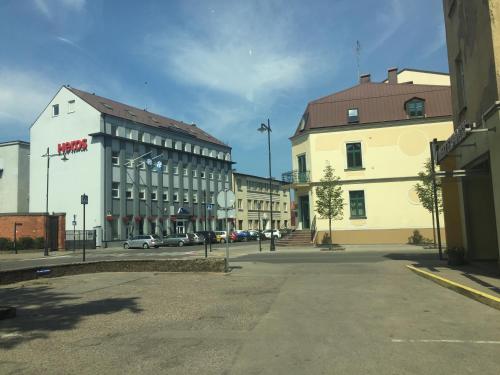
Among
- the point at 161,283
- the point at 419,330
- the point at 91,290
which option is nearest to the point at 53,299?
the point at 91,290

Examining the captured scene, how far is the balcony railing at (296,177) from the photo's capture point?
40969 millimetres

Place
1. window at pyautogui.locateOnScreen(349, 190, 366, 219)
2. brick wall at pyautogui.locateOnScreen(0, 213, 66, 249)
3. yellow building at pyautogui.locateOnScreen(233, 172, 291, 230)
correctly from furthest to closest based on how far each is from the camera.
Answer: yellow building at pyautogui.locateOnScreen(233, 172, 291, 230)
brick wall at pyautogui.locateOnScreen(0, 213, 66, 249)
window at pyautogui.locateOnScreen(349, 190, 366, 219)

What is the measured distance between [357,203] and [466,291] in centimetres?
2888

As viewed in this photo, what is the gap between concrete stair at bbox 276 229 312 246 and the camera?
3948 cm

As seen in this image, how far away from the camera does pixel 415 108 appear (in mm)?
38969

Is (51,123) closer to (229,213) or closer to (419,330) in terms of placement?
(229,213)

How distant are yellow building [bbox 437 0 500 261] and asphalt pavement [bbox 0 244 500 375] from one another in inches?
168

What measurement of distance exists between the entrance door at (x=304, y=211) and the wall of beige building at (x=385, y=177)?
9.96ft

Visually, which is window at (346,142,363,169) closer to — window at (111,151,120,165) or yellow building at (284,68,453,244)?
yellow building at (284,68,453,244)

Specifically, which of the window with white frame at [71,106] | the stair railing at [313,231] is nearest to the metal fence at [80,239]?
the window with white frame at [71,106]

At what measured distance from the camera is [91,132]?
54.5 m

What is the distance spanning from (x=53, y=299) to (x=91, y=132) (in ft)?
152

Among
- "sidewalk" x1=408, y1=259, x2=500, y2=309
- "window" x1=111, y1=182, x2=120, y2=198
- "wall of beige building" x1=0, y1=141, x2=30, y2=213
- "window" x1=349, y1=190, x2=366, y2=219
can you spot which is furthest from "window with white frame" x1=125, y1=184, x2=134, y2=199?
"sidewalk" x1=408, y1=259, x2=500, y2=309

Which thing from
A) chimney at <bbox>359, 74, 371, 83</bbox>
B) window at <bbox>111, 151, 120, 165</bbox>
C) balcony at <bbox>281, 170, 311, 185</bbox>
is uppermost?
chimney at <bbox>359, 74, 371, 83</bbox>
